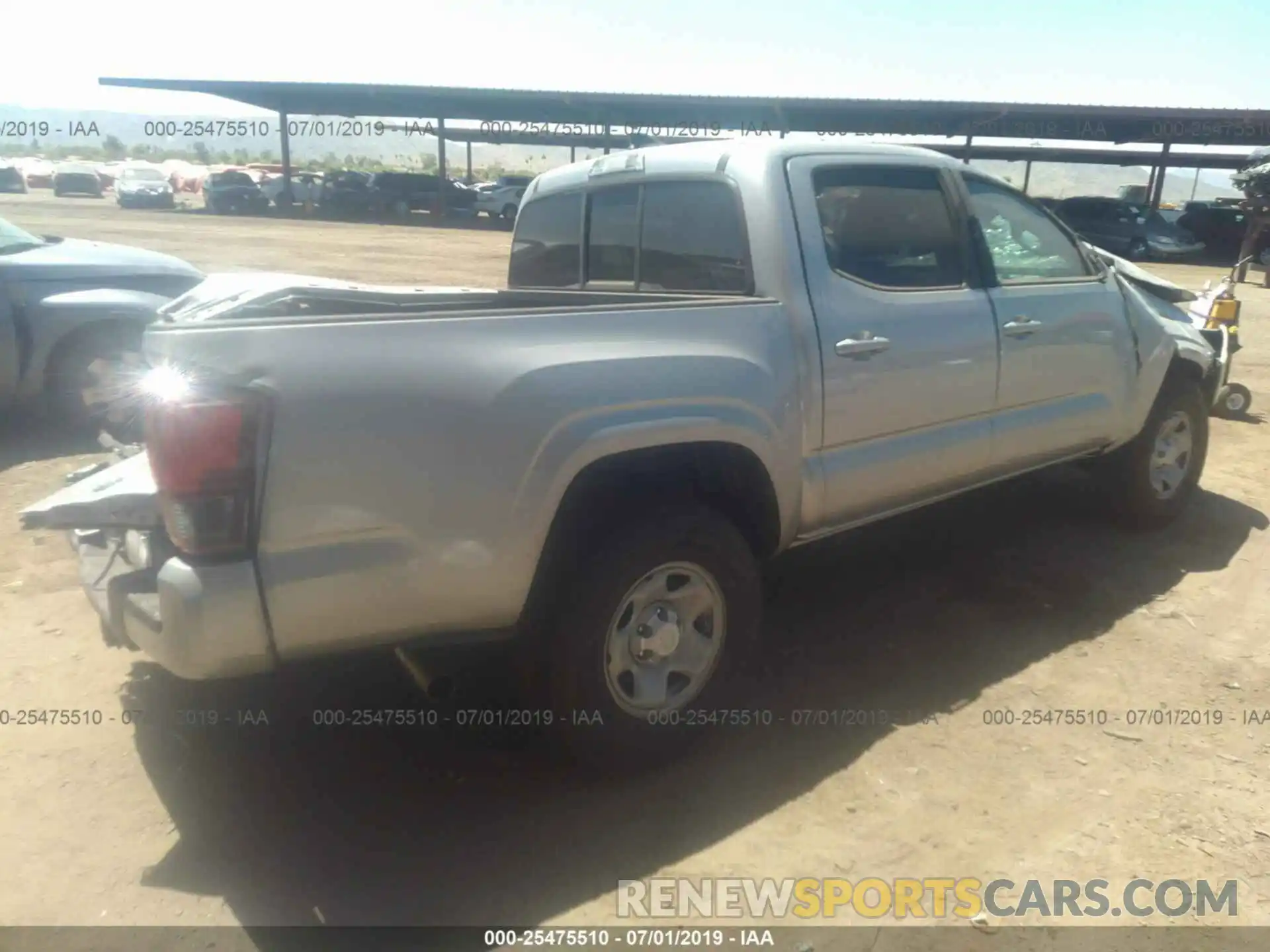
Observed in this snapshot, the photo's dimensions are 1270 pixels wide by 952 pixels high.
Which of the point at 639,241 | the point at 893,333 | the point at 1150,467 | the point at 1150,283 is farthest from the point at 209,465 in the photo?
the point at 1150,283

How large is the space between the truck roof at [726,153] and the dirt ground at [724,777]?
74.9 inches

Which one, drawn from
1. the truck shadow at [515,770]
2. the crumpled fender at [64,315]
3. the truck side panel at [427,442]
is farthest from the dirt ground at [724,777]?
the crumpled fender at [64,315]

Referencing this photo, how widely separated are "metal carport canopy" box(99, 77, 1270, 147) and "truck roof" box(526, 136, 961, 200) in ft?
90.0

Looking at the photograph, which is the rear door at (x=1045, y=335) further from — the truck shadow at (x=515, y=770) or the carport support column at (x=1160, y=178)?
the carport support column at (x=1160, y=178)

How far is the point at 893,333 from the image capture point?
346cm

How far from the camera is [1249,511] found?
5.57 metres

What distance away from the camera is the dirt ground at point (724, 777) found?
2.60 m

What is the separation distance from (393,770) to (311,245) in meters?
22.9

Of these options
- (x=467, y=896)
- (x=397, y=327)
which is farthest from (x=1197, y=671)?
(x=397, y=327)

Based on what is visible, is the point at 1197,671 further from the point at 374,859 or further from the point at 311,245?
the point at 311,245

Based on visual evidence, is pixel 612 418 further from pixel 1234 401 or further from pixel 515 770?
pixel 1234 401

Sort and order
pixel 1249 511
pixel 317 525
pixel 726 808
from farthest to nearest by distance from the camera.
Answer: pixel 1249 511 → pixel 726 808 → pixel 317 525

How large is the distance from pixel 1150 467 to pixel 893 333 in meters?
2.38

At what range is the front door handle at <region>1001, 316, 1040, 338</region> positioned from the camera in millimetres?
3953
